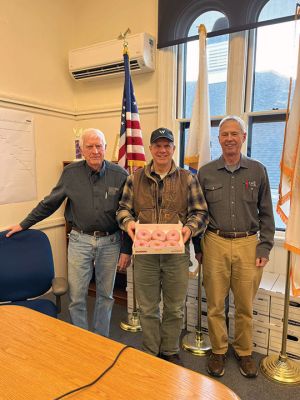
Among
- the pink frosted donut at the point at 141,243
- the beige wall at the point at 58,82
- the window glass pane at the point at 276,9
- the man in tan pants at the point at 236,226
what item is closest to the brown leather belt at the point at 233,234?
the man in tan pants at the point at 236,226

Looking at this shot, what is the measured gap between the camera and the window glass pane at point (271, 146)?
2.51m

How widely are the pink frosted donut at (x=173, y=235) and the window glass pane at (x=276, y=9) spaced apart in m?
1.99

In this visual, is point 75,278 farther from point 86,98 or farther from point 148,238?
point 86,98

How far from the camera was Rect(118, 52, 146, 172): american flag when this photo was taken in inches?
103

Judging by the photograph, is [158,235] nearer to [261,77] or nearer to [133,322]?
[133,322]

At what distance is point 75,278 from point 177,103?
189 centimetres

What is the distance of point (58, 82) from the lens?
3.18 meters

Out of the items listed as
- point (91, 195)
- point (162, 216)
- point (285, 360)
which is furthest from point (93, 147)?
point (285, 360)

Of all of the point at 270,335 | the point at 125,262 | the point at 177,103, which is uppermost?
the point at 177,103

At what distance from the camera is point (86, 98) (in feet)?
11.0

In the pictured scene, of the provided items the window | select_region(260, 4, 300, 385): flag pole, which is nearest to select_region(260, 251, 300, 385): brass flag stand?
select_region(260, 4, 300, 385): flag pole

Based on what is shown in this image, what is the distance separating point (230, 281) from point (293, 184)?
71 centimetres

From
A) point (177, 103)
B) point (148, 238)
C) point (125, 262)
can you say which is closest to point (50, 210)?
point (125, 262)

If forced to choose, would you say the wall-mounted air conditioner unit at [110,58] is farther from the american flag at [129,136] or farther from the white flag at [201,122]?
the white flag at [201,122]
